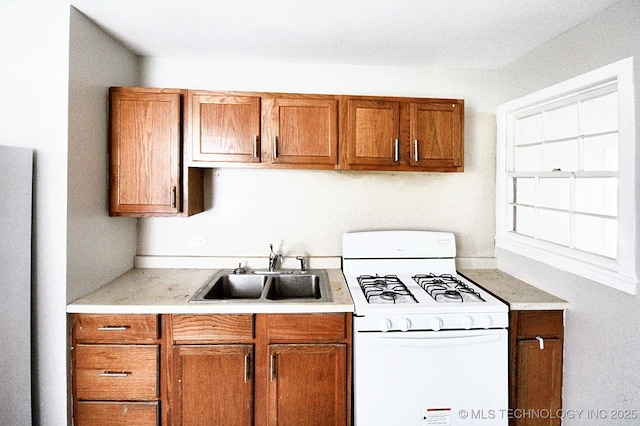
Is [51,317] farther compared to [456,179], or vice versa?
[456,179]

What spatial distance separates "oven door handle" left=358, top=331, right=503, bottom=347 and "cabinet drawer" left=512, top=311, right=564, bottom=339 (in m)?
→ 0.21

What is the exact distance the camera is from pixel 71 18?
190 cm

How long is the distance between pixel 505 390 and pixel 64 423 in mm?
2302

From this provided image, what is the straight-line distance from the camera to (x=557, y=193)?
148 inches

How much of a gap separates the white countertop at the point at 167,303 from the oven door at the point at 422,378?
28 cm

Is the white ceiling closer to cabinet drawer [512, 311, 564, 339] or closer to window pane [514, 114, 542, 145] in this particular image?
window pane [514, 114, 542, 145]

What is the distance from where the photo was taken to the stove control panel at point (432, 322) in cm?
194

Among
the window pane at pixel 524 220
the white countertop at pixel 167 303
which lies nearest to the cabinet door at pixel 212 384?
the white countertop at pixel 167 303

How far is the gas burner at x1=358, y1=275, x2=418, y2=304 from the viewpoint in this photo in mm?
2074

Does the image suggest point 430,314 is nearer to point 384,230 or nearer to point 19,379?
point 384,230

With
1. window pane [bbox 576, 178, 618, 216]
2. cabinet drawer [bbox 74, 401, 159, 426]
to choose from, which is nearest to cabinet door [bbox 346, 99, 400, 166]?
cabinet drawer [bbox 74, 401, 159, 426]

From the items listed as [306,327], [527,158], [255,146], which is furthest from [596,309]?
[255,146]

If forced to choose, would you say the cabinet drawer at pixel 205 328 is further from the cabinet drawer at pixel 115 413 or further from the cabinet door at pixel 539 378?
the cabinet door at pixel 539 378

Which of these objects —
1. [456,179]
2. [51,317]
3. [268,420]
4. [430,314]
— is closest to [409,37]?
[456,179]
